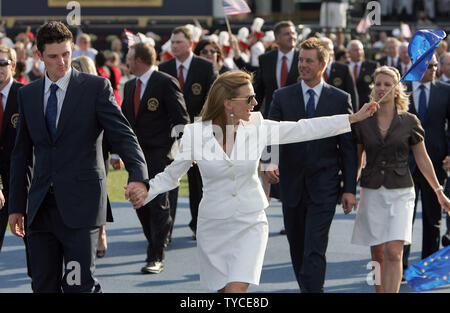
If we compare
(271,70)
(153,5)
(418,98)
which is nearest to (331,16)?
(153,5)

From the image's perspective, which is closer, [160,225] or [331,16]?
[160,225]

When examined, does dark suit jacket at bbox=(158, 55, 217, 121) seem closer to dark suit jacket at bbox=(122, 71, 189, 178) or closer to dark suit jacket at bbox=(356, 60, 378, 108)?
dark suit jacket at bbox=(122, 71, 189, 178)

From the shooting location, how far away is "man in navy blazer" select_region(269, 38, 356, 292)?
7.10m

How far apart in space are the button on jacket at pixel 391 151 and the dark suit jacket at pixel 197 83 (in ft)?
11.3

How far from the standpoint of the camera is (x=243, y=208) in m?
5.54

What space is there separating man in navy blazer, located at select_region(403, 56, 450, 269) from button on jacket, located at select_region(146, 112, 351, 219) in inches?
129

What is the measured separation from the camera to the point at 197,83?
10.4 meters

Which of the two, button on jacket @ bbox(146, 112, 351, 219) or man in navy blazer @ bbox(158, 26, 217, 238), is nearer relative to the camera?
button on jacket @ bbox(146, 112, 351, 219)

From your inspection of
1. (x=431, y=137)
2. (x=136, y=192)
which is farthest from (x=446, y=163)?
(x=136, y=192)

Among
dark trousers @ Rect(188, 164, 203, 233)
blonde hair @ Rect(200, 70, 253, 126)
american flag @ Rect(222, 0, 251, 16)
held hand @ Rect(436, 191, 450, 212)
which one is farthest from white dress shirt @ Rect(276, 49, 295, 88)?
blonde hair @ Rect(200, 70, 253, 126)

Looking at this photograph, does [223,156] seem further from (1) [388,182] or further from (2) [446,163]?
(2) [446,163]

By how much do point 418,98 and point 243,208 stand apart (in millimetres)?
3907

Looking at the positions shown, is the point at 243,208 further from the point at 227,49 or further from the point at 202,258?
the point at 227,49

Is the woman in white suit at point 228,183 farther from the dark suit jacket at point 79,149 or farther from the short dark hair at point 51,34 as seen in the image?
the short dark hair at point 51,34
